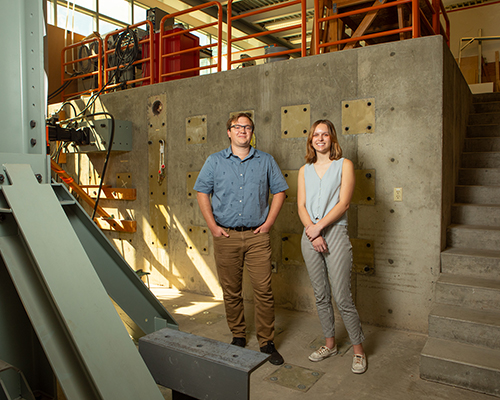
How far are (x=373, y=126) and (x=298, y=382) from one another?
2351mm

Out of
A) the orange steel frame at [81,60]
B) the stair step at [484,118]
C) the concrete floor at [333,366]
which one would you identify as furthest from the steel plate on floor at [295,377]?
the orange steel frame at [81,60]

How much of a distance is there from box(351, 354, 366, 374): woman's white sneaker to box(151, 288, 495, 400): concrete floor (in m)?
0.04

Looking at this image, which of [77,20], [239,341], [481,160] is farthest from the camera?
[77,20]

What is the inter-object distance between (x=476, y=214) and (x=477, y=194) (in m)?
0.31

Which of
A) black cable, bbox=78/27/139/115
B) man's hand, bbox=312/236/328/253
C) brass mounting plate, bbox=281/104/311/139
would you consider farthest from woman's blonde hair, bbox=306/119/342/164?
black cable, bbox=78/27/139/115

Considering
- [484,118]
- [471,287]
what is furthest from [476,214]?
[484,118]

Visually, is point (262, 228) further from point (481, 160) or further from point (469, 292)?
point (481, 160)

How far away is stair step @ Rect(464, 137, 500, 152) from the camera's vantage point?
4.43 metres

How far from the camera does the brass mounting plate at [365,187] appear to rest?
3.65 metres

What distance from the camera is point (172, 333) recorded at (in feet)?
5.78

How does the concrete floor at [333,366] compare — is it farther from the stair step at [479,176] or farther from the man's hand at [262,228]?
the stair step at [479,176]

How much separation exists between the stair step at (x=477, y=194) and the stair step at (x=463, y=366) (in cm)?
180

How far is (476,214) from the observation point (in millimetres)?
3820

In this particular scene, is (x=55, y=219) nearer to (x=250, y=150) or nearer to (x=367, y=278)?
(x=250, y=150)
